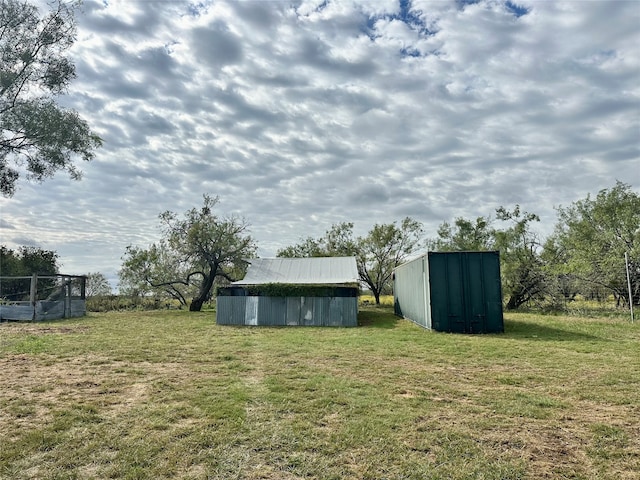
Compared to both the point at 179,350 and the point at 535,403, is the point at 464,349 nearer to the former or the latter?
the point at 535,403

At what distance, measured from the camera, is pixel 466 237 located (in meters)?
26.6

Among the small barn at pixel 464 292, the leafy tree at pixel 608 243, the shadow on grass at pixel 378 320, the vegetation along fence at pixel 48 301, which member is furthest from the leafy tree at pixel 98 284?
the leafy tree at pixel 608 243

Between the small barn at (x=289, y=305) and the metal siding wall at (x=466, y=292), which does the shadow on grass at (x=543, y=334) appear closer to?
the metal siding wall at (x=466, y=292)

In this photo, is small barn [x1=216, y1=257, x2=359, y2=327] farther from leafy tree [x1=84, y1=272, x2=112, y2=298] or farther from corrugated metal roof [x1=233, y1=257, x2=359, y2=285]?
leafy tree [x1=84, y1=272, x2=112, y2=298]

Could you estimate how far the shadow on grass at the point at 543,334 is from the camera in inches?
386

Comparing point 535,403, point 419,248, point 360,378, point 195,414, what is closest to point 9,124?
point 195,414

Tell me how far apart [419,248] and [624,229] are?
41.8 ft

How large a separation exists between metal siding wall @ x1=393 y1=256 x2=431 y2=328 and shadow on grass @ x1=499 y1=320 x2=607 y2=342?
250cm

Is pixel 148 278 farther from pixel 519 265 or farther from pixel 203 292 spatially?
pixel 519 265

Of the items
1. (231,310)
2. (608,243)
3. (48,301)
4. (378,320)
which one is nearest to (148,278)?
(48,301)

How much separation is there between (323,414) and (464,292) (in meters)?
8.86

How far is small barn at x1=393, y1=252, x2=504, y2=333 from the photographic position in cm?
1180

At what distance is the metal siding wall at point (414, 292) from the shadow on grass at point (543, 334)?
2498 millimetres

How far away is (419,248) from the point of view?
90.3ft
